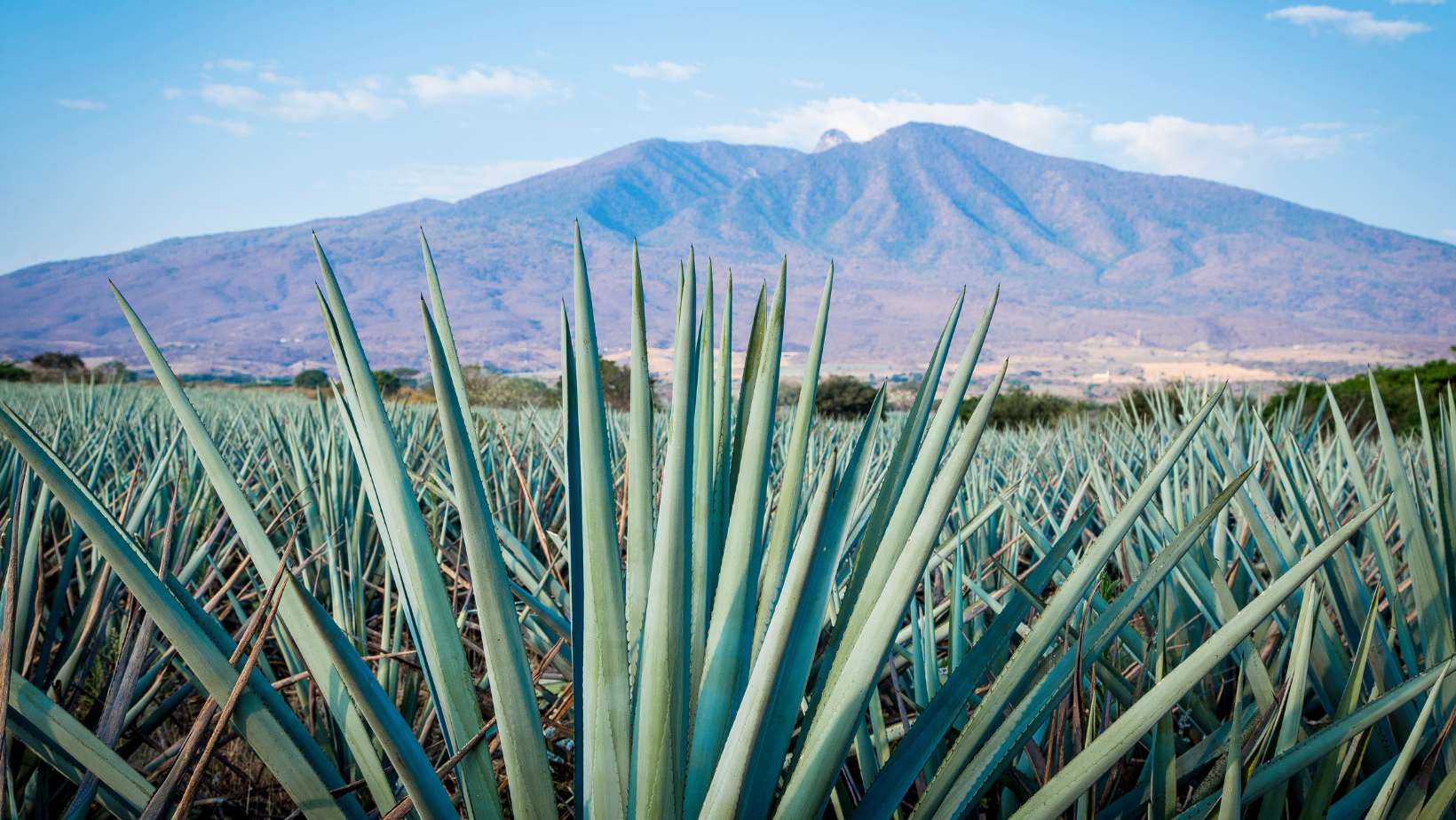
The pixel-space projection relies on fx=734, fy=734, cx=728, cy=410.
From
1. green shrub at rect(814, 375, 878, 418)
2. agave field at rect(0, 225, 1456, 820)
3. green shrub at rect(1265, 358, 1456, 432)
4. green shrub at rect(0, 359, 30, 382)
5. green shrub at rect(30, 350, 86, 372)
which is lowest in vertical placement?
green shrub at rect(30, 350, 86, 372)

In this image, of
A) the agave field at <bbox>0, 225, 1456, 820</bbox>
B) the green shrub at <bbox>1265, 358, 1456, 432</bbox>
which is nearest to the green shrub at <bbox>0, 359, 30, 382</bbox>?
the agave field at <bbox>0, 225, 1456, 820</bbox>

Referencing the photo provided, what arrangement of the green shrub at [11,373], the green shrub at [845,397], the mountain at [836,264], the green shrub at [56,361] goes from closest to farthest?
the green shrub at [11,373]
the green shrub at [845,397]
the green shrub at [56,361]
the mountain at [836,264]

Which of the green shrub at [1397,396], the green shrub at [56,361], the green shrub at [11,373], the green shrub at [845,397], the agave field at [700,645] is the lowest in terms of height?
the green shrub at [56,361]

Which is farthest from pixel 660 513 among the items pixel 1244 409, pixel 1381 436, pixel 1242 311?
pixel 1242 311

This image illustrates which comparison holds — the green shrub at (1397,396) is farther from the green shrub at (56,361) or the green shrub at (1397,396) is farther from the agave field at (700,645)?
the green shrub at (56,361)

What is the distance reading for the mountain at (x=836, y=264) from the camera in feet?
314

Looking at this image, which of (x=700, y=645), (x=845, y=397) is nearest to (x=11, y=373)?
(x=845, y=397)

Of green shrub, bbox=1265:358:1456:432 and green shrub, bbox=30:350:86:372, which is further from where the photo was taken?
green shrub, bbox=30:350:86:372

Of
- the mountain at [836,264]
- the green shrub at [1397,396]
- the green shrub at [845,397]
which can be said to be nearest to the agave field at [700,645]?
the green shrub at [1397,396]

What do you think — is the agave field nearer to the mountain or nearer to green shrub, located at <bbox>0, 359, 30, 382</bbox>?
green shrub, located at <bbox>0, 359, 30, 382</bbox>

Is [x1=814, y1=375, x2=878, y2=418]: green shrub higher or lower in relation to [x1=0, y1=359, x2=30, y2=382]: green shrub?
higher

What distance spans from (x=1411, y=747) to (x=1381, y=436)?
2.20ft

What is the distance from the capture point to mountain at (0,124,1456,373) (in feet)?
314

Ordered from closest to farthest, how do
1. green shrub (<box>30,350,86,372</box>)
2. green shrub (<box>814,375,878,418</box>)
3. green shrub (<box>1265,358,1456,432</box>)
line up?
green shrub (<box>1265,358,1456,432</box>), green shrub (<box>814,375,878,418</box>), green shrub (<box>30,350,86,372</box>)
